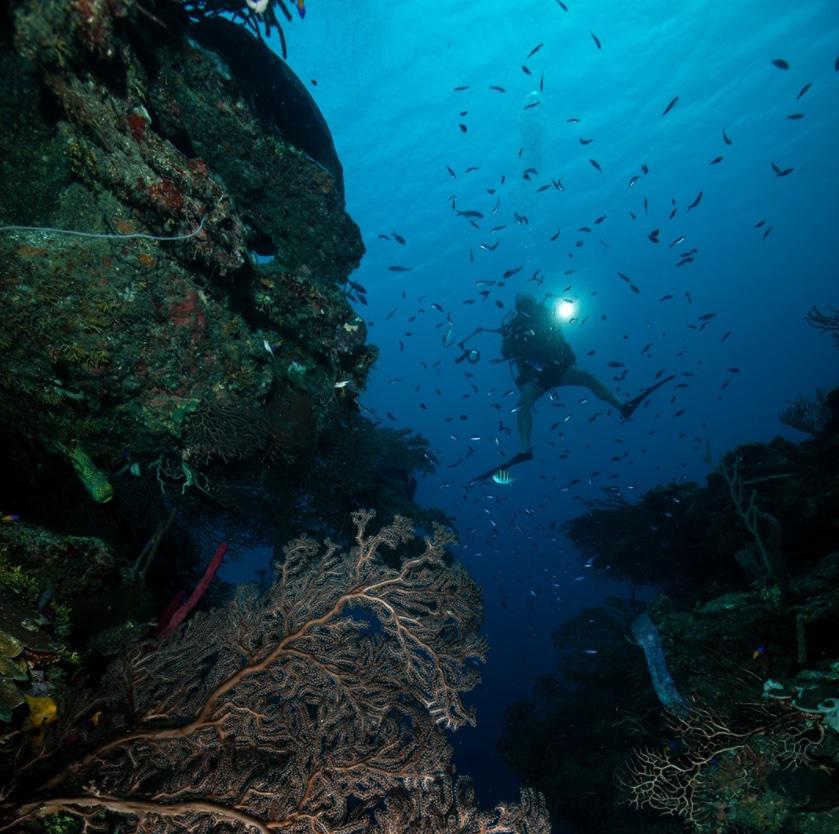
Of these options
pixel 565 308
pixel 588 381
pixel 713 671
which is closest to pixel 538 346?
pixel 588 381

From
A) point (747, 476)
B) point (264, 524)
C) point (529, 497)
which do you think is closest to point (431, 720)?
point (264, 524)

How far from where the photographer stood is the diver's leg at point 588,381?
14955mm

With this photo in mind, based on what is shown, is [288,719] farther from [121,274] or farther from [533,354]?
[533,354]

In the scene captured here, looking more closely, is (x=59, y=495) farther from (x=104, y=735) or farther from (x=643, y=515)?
(x=643, y=515)

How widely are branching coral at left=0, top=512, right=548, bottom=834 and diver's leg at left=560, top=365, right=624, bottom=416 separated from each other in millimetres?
12626

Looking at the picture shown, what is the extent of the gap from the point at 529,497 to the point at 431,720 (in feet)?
249

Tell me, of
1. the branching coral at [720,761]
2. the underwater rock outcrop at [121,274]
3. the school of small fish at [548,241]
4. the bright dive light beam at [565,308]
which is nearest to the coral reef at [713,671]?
the branching coral at [720,761]

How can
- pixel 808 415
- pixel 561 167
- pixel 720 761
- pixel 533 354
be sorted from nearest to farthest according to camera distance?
pixel 720 761 < pixel 808 415 < pixel 533 354 < pixel 561 167

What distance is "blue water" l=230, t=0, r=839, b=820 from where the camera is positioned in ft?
96.1

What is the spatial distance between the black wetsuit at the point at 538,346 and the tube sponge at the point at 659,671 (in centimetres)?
934

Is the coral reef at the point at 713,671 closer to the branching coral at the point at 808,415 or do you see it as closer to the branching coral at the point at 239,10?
the branching coral at the point at 808,415

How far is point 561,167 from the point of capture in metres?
44.9

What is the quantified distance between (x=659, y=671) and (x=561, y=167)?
49.4 meters

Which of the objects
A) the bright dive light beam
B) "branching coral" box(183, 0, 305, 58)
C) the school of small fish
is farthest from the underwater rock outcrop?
the bright dive light beam
